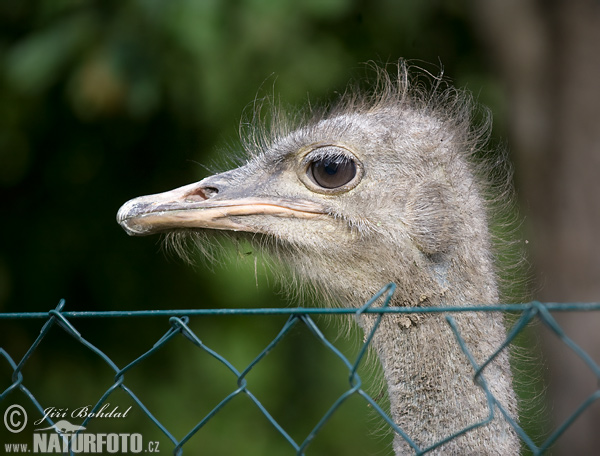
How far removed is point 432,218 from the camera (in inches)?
102

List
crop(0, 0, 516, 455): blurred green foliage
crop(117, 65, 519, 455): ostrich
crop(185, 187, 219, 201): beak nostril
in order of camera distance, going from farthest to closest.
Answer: crop(0, 0, 516, 455): blurred green foliage → crop(185, 187, 219, 201): beak nostril → crop(117, 65, 519, 455): ostrich

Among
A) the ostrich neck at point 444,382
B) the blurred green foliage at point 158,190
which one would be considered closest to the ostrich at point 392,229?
the ostrich neck at point 444,382

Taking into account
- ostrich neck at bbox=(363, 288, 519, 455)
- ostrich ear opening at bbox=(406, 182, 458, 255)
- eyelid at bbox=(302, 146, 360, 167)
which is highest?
eyelid at bbox=(302, 146, 360, 167)

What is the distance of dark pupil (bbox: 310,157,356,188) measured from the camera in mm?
2678

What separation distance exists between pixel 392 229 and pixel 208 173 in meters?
2.17

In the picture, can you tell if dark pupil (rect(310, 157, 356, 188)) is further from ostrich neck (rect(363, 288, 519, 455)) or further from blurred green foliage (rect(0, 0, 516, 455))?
blurred green foliage (rect(0, 0, 516, 455))

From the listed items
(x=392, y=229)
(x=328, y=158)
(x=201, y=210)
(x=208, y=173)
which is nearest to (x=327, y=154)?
(x=328, y=158)

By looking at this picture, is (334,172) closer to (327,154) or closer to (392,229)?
(327,154)

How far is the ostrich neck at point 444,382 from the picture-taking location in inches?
87.6

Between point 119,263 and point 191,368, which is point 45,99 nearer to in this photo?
point 119,263

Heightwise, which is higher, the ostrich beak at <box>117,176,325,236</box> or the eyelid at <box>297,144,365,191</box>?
the eyelid at <box>297,144,365,191</box>

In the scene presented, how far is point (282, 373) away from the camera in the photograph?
4801 millimetres

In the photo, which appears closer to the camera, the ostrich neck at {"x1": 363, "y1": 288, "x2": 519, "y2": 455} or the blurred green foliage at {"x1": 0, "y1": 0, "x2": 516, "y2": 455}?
the ostrich neck at {"x1": 363, "y1": 288, "x2": 519, "y2": 455}

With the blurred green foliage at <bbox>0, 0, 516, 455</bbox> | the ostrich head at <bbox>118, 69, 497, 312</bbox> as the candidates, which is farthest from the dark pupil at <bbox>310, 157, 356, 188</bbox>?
the blurred green foliage at <bbox>0, 0, 516, 455</bbox>
